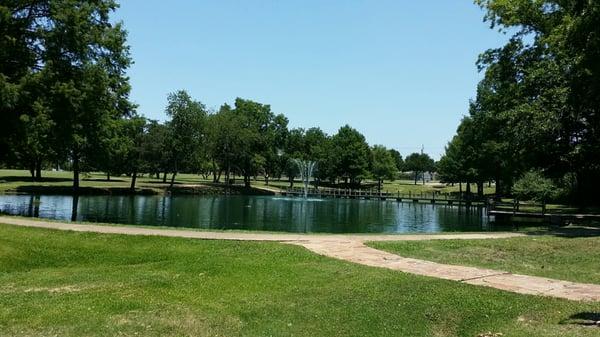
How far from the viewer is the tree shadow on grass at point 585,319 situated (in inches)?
323

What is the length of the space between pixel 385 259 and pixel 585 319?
6.48 m

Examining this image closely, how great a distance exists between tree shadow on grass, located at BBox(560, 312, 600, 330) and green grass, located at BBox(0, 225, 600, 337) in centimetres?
4

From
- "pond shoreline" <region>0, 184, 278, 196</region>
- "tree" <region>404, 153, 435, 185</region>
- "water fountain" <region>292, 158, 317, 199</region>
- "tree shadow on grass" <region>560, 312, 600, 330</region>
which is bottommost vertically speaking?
"tree shadow on grass" <region>560, 312, 600, 330</region>

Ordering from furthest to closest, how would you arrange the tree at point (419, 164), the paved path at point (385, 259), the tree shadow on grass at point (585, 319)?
1. the tree at point (419, 164)
2. the paved path at point (385, 259)
3. the tree shadow on grass at point (585, 319)

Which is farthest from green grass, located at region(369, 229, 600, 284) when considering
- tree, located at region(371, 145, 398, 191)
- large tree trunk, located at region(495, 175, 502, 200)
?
tree, located at region(371, 145, 398, 191)

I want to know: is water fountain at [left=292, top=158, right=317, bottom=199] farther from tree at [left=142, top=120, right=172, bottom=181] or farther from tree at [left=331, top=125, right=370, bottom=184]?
tree at [left=142, top=120, right=172, bottom=181]

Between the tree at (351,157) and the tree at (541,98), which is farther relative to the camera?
the tree at (351,157)

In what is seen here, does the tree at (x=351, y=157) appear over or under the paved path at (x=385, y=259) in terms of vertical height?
over

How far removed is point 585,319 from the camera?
8.41 m

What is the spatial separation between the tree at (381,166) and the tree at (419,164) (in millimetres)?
32560

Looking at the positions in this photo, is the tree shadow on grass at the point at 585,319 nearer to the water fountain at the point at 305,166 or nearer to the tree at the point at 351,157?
the tree at the point at 351,157

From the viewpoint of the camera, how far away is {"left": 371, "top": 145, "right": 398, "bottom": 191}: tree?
119 metres

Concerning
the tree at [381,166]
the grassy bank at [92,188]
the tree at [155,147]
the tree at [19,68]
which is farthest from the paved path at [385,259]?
the tree at [381,166]

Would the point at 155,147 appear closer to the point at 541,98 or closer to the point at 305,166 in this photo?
the point at 305,166
